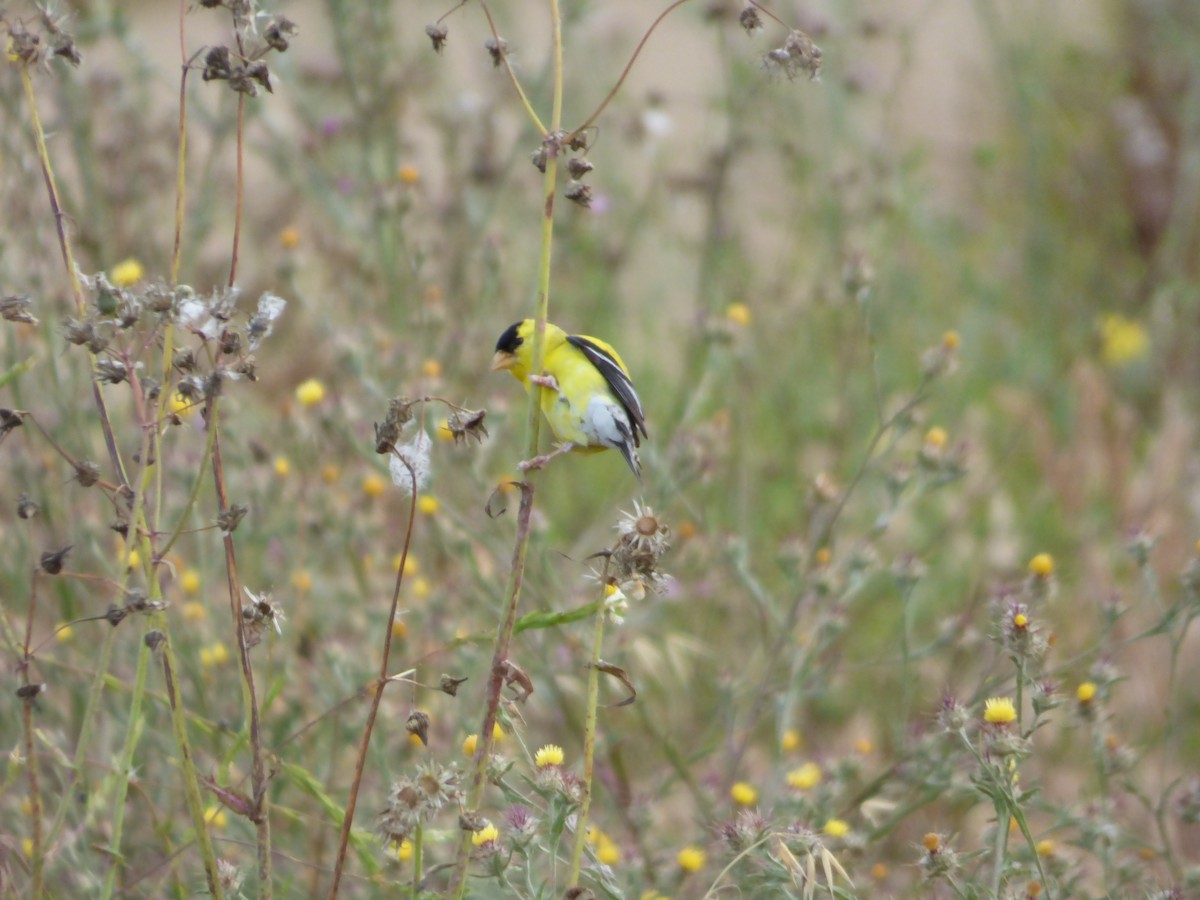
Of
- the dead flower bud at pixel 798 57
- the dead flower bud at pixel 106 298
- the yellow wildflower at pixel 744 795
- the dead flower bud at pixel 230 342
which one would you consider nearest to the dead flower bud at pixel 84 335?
the dead flower bud at pixel 106 298

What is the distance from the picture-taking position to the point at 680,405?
3.87m

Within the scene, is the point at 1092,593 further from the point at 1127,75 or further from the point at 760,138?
the point at 1127,75

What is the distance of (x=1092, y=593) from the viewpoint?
393cm

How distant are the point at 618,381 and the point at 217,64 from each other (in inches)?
31.9

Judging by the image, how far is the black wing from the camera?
6.79 ft

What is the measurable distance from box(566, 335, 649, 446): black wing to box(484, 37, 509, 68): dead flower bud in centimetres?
61

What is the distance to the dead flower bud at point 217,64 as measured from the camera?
1534 mm

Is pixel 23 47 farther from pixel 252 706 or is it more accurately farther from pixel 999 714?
pixel 999 714

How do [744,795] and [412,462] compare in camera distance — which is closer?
[412,462]

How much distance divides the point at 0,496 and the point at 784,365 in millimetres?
2891

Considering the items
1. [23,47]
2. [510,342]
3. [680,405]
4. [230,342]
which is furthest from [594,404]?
[680,405]

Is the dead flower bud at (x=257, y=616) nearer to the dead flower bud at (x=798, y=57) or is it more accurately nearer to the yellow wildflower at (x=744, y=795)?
the dead flower bud at (x=798, y=57)

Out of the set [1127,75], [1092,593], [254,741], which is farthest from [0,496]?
[1127,75]

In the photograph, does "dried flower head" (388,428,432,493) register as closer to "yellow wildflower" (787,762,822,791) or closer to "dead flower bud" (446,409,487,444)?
"dead flower bud" (446,409,487,444)
